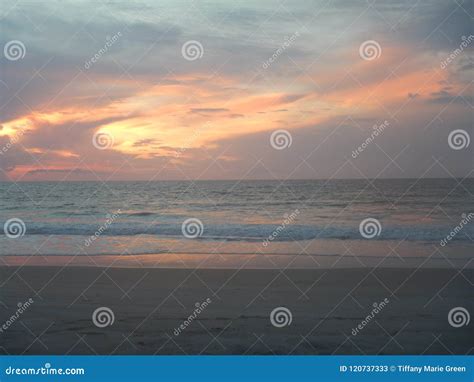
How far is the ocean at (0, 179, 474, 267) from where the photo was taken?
1227 centimetres

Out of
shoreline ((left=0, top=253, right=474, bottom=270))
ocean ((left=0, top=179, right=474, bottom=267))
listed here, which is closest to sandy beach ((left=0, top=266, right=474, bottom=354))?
shoreline ((left=0, top=253, right=474, bottom=270))

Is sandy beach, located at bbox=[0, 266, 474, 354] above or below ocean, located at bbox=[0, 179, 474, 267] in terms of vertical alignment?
below

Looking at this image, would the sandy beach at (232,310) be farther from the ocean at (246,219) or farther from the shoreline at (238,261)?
the ocean at (246,219)

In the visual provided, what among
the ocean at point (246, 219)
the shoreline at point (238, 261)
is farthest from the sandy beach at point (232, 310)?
the ocean at point (246, 219)

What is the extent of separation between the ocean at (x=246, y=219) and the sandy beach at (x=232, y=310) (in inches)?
78.0

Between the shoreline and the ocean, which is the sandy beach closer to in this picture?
the shoreline

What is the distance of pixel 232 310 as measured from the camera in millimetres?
6992

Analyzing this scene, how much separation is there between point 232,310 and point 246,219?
37.3ft

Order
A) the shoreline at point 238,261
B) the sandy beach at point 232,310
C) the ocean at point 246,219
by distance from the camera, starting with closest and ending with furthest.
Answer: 1. the sandy beach at point 232,310
2. the shoreline at point 238,261
3. the ocean at point 246,219

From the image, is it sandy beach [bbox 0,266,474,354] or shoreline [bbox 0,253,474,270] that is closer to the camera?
sandy beach [bbox 0,266,474,354]

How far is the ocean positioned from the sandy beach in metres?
1.98

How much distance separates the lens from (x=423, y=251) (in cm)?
1193

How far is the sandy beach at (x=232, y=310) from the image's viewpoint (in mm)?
5832

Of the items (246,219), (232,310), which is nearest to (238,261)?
(232,310)
